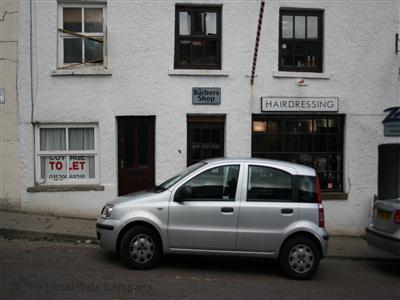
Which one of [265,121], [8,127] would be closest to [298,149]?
[265,121]

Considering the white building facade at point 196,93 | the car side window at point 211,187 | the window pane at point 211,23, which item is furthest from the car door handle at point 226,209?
the window pane at point 211,23

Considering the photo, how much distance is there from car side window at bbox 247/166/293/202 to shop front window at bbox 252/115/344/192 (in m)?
3.53

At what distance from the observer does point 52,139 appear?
10.3 m

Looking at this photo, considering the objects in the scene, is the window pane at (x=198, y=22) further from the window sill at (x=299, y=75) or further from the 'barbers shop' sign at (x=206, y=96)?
the window sill at (x=299, y=75)

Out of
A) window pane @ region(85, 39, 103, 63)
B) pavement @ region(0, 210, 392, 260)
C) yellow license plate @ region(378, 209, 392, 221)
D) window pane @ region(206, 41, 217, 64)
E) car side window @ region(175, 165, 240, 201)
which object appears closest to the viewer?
car side window @ region(175, 165, 240, 201)

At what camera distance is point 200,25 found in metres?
10.5

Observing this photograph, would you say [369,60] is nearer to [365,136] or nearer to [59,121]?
[365,136]

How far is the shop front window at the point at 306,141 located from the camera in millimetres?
10664

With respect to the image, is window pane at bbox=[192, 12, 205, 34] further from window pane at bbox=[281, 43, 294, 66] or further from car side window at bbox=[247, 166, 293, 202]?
car side window at bbox=[247, 166, 293, 202]

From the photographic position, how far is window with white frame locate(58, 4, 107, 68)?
10.3 m

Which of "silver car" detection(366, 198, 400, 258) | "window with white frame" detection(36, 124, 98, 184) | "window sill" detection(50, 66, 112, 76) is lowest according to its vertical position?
"silver car" detection(366, 198, 400, 258)

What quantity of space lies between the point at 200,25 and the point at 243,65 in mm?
1386

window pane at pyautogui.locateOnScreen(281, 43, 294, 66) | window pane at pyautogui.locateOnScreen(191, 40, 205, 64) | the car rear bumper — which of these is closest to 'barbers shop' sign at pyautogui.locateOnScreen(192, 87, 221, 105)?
window pane at pyautogui.locateOnScreen(191, 40, 205, 64)

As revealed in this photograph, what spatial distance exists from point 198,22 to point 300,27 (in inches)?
96.9
